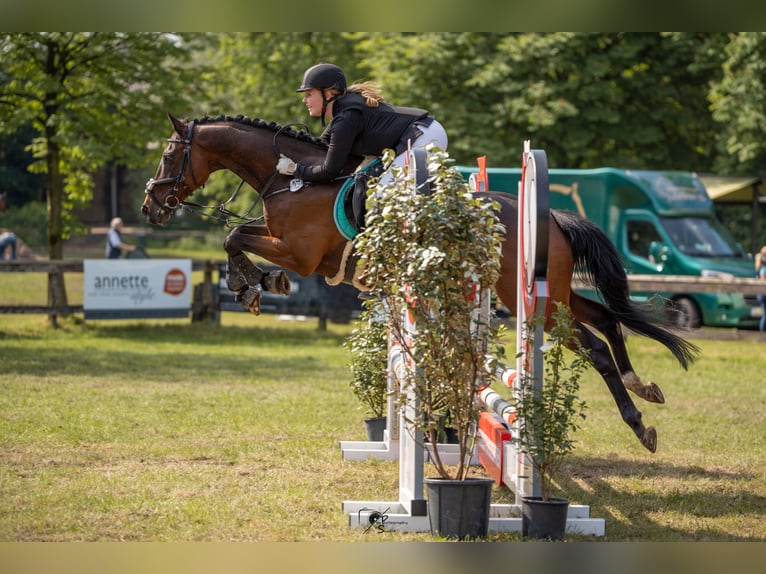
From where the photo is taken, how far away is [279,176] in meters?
6.64

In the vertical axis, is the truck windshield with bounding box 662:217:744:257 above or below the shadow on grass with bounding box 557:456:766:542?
above

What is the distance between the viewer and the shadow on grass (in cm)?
524

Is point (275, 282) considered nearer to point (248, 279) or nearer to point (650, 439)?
point (248, 279)

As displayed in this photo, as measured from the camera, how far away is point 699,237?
18734mm

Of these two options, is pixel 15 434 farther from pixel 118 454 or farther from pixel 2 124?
pixel 2 124

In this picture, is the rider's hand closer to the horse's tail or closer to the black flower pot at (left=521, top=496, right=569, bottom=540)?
the horse's tail

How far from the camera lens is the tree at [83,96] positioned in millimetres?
15945

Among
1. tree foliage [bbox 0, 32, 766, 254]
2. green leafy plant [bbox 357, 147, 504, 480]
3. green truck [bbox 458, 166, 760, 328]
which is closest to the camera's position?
green leafy plant [bbox 357, 147, 504, 480]

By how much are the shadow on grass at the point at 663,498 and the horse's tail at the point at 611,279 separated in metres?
0.85

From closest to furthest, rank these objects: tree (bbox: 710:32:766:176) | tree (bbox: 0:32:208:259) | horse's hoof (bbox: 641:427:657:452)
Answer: horse's hoof (bbox: 641:427:657:452), tree (bbox: 0:32:208:259), tree (bbox: 710:32:766:176)

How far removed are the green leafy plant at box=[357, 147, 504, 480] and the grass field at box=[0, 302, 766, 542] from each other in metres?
0.77

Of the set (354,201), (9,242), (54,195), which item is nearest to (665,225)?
(54,195)

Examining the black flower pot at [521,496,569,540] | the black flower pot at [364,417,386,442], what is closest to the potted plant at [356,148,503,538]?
the black flower pot at [521,496,569,540]

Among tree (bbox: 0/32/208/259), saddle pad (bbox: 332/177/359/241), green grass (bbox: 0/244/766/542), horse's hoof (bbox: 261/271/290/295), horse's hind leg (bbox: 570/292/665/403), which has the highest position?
tree (bbox: 0/32/208/259)
